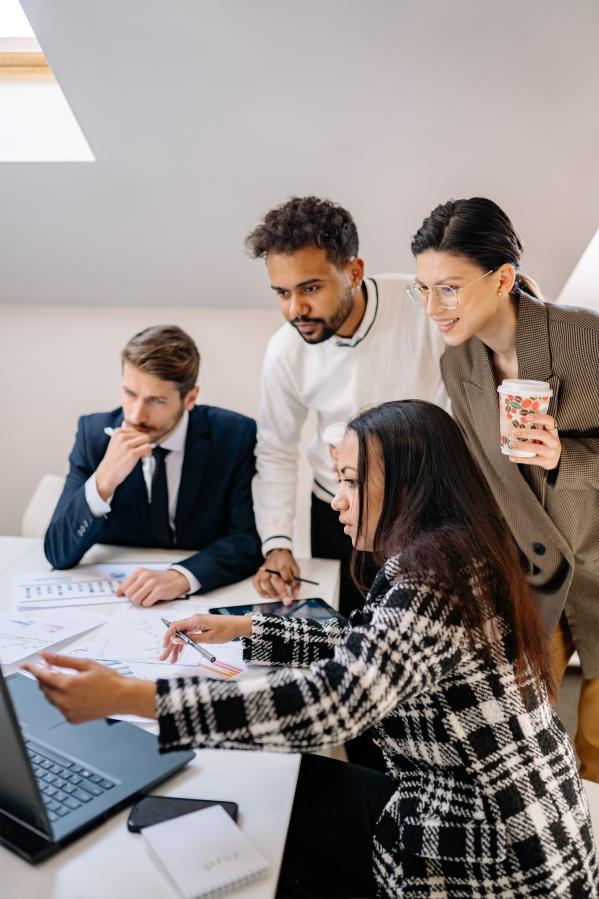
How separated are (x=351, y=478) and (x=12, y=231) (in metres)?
2.23

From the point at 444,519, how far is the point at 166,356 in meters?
1.11

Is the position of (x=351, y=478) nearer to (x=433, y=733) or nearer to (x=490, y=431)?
(x=433, y=733)

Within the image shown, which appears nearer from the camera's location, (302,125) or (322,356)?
(322,356)

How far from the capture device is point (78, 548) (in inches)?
82.8

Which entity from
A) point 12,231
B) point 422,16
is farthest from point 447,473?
point 12,231

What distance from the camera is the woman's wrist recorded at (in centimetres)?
106

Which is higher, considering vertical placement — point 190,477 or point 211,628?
point 190,477

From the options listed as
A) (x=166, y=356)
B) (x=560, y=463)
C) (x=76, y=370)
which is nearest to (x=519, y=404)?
(x=560, y=463)

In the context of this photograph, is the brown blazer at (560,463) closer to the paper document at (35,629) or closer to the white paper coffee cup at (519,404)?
the white paper coffee cup at (519,404)

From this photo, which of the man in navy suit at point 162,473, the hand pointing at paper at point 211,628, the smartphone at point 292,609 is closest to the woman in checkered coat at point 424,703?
the hand pointing at paper at point 211,628

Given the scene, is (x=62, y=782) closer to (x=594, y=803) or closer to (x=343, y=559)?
(x=594, y=803)

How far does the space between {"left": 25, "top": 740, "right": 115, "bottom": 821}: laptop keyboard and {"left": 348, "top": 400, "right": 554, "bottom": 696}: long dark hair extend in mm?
570

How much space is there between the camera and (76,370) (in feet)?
11.6

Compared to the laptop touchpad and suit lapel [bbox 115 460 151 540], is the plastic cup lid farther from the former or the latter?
Result: suit lapel [bbox 115 460 151 540]
